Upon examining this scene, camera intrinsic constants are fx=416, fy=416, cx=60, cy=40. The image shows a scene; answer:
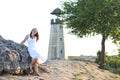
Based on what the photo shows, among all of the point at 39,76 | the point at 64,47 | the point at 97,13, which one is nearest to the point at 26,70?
the point at 39,76

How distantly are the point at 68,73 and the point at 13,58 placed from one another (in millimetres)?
4112

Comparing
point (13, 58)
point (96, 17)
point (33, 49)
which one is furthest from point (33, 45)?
point (96, 17)

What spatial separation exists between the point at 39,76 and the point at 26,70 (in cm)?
65

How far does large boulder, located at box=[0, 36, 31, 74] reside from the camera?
17.7m

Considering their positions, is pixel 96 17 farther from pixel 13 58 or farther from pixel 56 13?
pixel 13 58

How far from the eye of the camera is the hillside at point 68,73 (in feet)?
62.0

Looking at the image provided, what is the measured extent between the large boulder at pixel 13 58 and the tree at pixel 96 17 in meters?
13.9

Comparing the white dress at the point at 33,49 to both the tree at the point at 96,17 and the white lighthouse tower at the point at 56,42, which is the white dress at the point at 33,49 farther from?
the white lighthouse tower at the point at 56,42

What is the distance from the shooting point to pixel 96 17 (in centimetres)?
3209

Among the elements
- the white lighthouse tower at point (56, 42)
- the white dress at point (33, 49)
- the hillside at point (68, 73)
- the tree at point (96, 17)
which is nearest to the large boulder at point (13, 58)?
the hillside at point (68, 73)

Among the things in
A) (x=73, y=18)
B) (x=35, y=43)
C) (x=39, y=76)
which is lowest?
(x=39, y=76)

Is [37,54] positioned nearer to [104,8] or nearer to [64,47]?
[104,8]

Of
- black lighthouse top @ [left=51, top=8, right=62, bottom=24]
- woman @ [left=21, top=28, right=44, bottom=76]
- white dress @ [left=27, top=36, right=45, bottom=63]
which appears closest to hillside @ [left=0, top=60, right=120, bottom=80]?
woman @ [left=21, top=28, right=44, bottom=76]

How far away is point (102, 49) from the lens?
34.1 m
